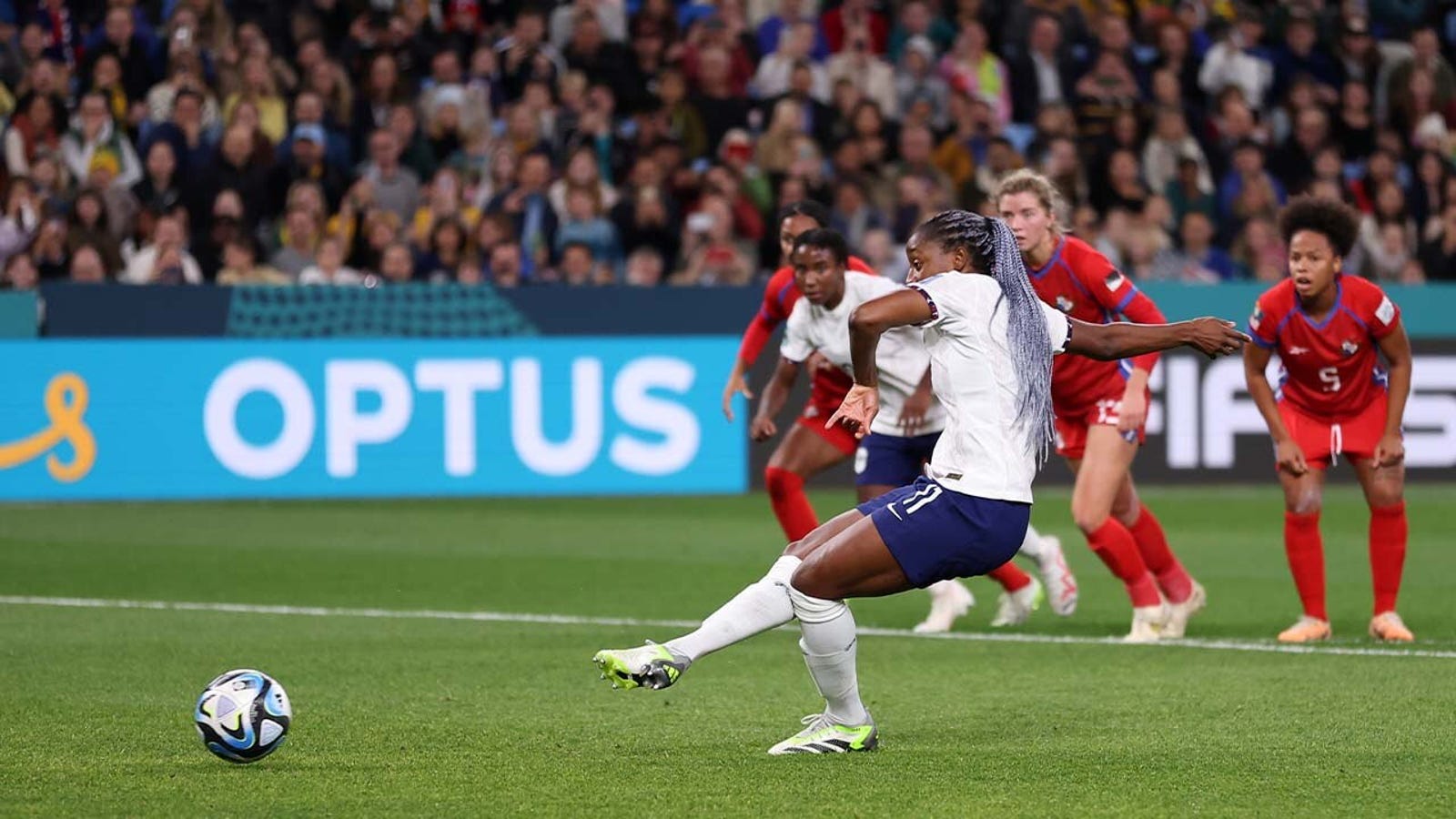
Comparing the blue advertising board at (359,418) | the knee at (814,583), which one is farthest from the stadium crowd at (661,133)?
the knee at (814,583)

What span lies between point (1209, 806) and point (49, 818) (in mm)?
2965

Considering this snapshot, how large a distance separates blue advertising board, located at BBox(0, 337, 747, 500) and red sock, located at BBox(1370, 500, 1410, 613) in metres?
8.22

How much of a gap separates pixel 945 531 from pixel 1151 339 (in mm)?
872

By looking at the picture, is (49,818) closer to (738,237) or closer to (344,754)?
(344,754)

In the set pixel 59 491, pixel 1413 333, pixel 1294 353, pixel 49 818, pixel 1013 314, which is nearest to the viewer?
pixel 49 818

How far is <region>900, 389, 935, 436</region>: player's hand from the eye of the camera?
1043cm

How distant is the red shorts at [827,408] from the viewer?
37.2 ft

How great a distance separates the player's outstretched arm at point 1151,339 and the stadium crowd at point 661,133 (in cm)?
1128

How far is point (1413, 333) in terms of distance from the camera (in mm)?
18984

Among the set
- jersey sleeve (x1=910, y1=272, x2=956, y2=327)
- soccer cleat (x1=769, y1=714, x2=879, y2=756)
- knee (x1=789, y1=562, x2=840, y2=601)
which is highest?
jersey sleeve (x1=910, y1=272, x2=956, y2=327)

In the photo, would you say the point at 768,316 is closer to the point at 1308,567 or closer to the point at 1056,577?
the point at 1056,577

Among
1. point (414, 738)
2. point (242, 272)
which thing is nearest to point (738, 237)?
point (242, 272)

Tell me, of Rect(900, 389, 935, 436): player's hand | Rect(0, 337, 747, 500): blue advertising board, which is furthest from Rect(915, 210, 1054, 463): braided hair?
Rect(0, 337, 747, 500): blue advertising board

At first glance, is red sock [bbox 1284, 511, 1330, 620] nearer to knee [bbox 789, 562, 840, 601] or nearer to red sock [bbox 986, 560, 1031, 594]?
red sock [bbox 986, 560, 1031, 594]
